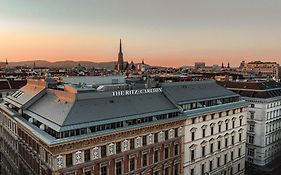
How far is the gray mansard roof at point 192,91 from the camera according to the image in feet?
265

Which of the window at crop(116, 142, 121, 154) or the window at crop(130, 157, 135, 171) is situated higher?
the window at crop(116, 142, 121, 154)

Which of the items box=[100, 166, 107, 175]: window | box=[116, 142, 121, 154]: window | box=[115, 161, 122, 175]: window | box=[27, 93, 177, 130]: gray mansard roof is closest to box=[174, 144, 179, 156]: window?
box=[27, 93, 177, 130]: gray mansard roof

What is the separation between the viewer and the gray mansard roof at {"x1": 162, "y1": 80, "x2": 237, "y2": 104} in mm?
80875

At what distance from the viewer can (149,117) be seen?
221 ft

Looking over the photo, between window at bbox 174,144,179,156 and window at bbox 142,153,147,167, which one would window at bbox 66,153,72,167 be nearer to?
window at bbox 142,153,147,167

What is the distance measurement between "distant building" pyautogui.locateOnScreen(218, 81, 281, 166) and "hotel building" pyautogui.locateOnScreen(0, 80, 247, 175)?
51.7ft

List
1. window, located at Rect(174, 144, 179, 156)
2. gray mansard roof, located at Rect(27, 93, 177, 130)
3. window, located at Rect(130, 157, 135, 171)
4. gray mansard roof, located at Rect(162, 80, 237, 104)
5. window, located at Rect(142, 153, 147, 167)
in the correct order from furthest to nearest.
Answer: gray mansard roof, located at Rect(162, 80, 237, 104), window, located at Rect(174, 144, 179, 156), window, located at Rect(142, 153, 147, 167), window, located at Rect(130, 157, 135, 171), gray mansard roof, located at Rect(27, 93, 177, 130)

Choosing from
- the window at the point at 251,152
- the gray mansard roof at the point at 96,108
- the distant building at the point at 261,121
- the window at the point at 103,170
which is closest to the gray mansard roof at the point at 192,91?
the gray mansard roof at the point at 96,108

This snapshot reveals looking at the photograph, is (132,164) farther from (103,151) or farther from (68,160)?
(68,160)

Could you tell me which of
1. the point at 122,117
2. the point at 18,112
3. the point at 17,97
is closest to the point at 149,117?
the point at 122,117

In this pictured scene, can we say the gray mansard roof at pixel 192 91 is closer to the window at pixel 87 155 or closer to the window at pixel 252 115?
the window at pixel 252 115

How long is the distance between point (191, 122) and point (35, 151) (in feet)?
127

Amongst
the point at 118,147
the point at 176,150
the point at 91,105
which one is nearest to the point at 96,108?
the point at 91,105

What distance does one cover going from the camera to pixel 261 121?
111 metres
